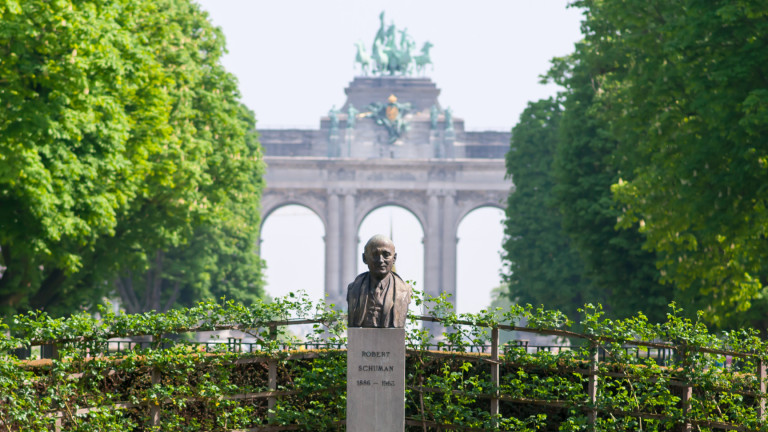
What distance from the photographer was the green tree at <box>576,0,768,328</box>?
75.2 ft

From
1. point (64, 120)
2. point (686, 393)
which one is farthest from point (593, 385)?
point (64, 120)

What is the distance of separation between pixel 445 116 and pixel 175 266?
4985cm

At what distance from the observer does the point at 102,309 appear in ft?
56.8

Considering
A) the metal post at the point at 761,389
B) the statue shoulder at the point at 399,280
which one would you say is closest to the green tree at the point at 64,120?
the statue shoulder at the point at 399,280

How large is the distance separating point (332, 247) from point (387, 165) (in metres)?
8.49

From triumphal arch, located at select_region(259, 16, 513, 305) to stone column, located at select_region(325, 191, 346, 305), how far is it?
8cm

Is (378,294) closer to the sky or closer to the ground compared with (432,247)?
closer to the ground

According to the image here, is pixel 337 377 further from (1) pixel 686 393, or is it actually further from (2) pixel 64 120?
(2) pixel 64 120

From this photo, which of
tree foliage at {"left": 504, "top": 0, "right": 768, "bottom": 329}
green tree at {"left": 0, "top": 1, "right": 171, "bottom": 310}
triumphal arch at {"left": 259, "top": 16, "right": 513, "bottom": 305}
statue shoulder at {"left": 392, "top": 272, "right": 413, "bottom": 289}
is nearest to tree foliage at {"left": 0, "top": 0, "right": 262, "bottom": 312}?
green tree at {"left": 0, "top": 1, "right": 171, "bottom": 310}

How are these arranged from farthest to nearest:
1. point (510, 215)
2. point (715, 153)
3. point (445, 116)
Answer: point (445, 116), point (510, 215), point (715, 153)

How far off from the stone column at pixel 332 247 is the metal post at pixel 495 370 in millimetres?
78912

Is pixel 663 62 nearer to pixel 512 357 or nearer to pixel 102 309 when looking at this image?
pixel 512 357

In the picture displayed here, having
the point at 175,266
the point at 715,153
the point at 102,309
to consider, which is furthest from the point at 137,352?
the point at 175,266

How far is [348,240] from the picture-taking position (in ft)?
317
